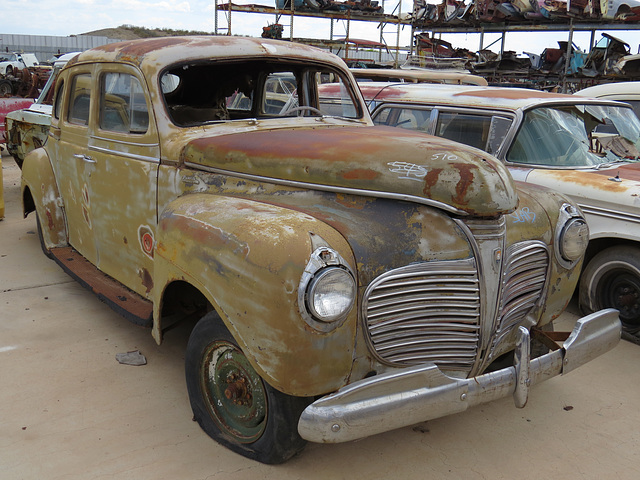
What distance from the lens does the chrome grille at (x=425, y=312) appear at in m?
2.15

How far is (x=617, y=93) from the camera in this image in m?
6.35

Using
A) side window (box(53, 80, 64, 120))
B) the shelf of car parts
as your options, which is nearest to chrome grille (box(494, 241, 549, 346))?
side window (box(53, 80, 64, 120))

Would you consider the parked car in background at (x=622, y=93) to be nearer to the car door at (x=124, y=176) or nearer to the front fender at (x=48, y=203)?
the car door at (x=124, y=176)

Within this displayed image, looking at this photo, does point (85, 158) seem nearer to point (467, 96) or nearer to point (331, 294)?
point (331, 294)

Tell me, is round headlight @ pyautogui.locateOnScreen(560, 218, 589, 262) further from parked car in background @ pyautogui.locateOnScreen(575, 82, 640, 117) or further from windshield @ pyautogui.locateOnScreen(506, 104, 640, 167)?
parked car in background @ pyautogui.locateOnScreen(575, 82, 640, 117)

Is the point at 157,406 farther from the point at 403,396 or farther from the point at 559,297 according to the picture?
the point at 559,297

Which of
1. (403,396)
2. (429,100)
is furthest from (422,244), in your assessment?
(429,100)

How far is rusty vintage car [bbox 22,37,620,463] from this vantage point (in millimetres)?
2049

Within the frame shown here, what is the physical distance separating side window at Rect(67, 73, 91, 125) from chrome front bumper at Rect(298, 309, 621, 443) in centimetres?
277

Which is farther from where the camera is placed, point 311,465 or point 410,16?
point 410,16

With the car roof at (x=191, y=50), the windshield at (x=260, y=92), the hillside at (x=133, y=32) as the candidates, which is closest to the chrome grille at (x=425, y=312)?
the windshield at (x=260, y=92)

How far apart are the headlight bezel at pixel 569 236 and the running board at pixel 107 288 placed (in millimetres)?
2214

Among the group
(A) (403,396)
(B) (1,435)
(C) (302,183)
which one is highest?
(C) (302,183)

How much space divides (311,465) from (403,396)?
724 millimetres
